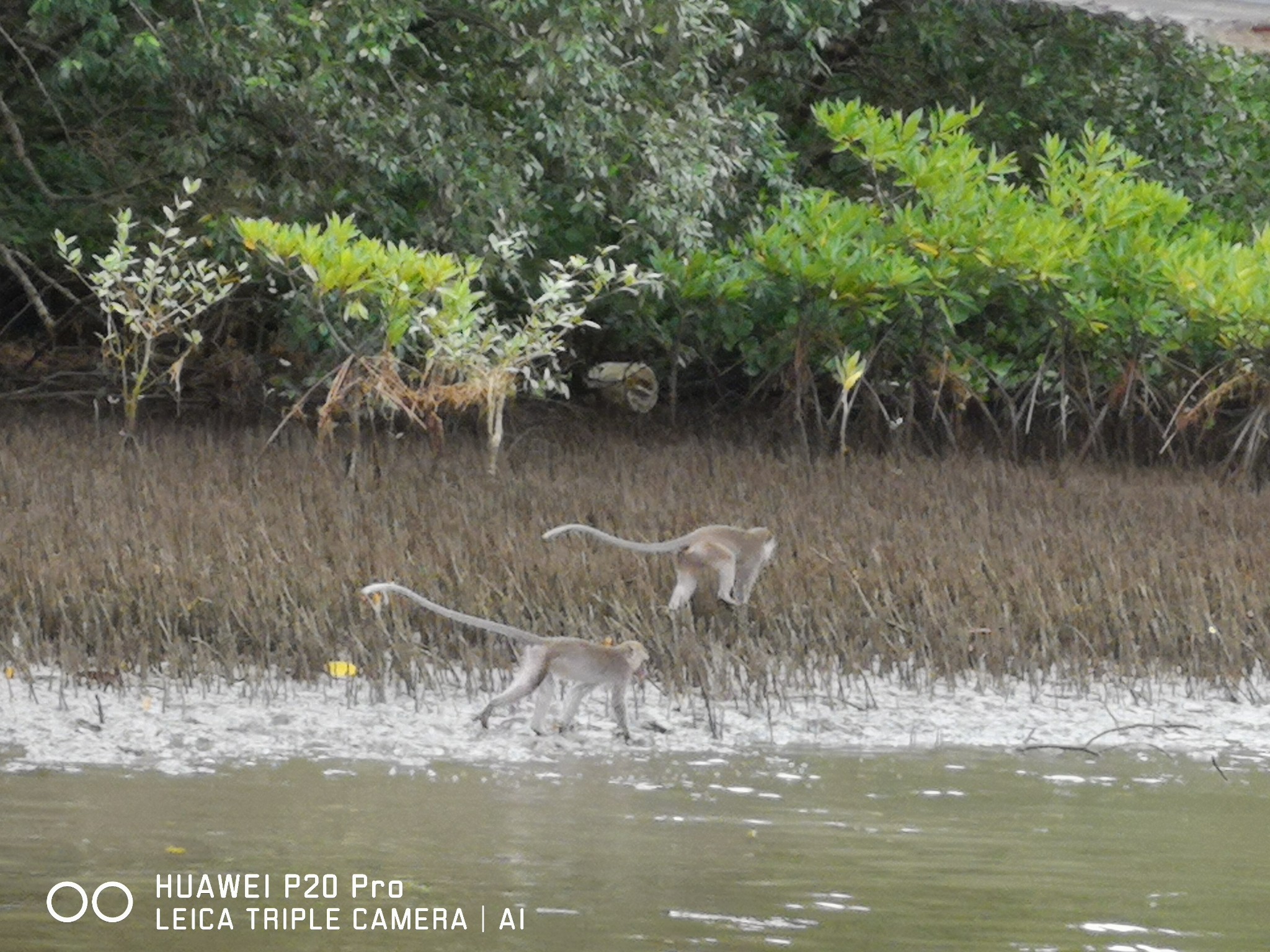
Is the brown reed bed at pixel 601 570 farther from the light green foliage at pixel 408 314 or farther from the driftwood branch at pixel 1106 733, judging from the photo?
the driftwood branch at pixel 1106 733

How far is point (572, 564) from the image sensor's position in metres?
7.38

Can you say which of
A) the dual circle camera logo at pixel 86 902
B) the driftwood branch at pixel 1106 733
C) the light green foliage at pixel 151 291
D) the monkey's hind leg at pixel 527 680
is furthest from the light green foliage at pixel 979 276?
the dual circle camera logo at pixel 86 902

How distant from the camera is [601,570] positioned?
24.0 ft

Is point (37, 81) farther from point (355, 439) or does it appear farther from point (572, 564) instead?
point (572, 564)

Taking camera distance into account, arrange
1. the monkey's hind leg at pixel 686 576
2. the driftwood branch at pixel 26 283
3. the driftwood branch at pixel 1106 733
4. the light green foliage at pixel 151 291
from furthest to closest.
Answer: the driftwood branch at pixel 26 283 < the light green foliage at pixel 151 291 < the monkey's hind leg at pixel 686 576 < the driftwood branch at pixel 1106 733

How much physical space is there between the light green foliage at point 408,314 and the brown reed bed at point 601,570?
0.38 m

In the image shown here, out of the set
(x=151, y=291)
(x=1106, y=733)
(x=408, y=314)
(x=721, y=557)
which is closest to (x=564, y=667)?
(x=1106, y=733)

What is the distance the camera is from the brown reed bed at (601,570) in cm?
624

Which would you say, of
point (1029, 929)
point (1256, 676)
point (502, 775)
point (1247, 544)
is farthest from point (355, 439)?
point (1029, 929)

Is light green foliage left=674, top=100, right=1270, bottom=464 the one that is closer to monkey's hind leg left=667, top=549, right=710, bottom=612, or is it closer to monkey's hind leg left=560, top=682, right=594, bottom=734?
monkey's hind leg left=667, top=549, right=710, bottom=612

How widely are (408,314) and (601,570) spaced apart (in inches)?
111

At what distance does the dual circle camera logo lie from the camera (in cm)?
343

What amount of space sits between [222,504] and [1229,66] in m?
8.02

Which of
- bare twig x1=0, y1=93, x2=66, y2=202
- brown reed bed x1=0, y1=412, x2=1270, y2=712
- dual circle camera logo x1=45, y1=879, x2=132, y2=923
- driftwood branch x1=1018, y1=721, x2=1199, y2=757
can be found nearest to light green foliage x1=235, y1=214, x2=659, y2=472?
brown reed bed x1=0, y1=412, x2=1270, y2=712
